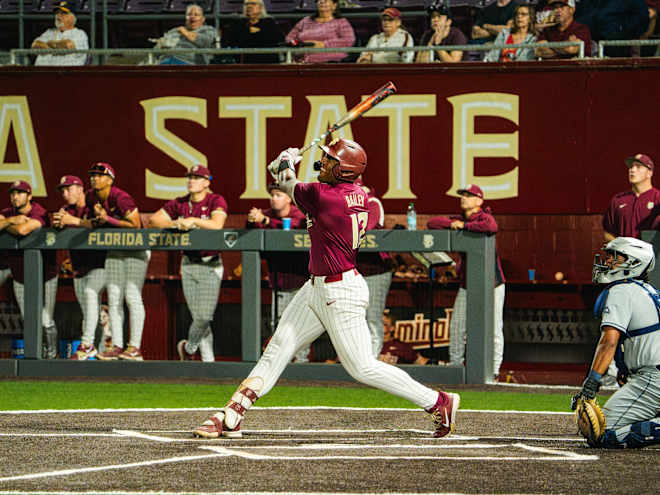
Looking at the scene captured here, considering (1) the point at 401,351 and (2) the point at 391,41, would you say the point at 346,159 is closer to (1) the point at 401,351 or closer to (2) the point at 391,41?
(1) the point at 401,351

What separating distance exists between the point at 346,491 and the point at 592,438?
2102 mm

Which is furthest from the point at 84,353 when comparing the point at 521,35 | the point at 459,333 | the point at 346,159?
the point at 521,35

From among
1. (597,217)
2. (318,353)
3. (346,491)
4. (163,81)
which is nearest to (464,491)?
(346,491)

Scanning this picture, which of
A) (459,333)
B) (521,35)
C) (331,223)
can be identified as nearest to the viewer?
(331,223)

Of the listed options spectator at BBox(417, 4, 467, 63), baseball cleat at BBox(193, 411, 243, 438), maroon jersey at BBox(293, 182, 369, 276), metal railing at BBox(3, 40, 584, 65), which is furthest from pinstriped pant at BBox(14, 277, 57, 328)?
spectator at BBox(417, 4, 467, 63)

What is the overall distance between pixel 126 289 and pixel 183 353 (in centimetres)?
84

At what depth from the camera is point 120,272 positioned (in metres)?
11.3

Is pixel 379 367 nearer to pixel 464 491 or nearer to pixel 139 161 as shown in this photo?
pixel 464 491

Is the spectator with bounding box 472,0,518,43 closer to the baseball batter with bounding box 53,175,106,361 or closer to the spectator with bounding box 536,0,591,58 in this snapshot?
the spectator with bounding box 536,0,591,58

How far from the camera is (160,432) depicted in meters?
7.46

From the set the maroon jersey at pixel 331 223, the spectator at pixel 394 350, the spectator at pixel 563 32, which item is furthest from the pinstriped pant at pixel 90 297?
the spectator at pixel 563 32

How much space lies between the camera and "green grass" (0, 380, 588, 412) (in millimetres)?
9453

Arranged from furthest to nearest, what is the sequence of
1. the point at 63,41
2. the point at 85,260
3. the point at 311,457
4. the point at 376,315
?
the point at 63,41 → the point at 85,260 → the point at 376,315 → the point at 311,457

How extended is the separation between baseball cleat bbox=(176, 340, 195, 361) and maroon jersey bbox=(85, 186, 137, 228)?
1.40 m
